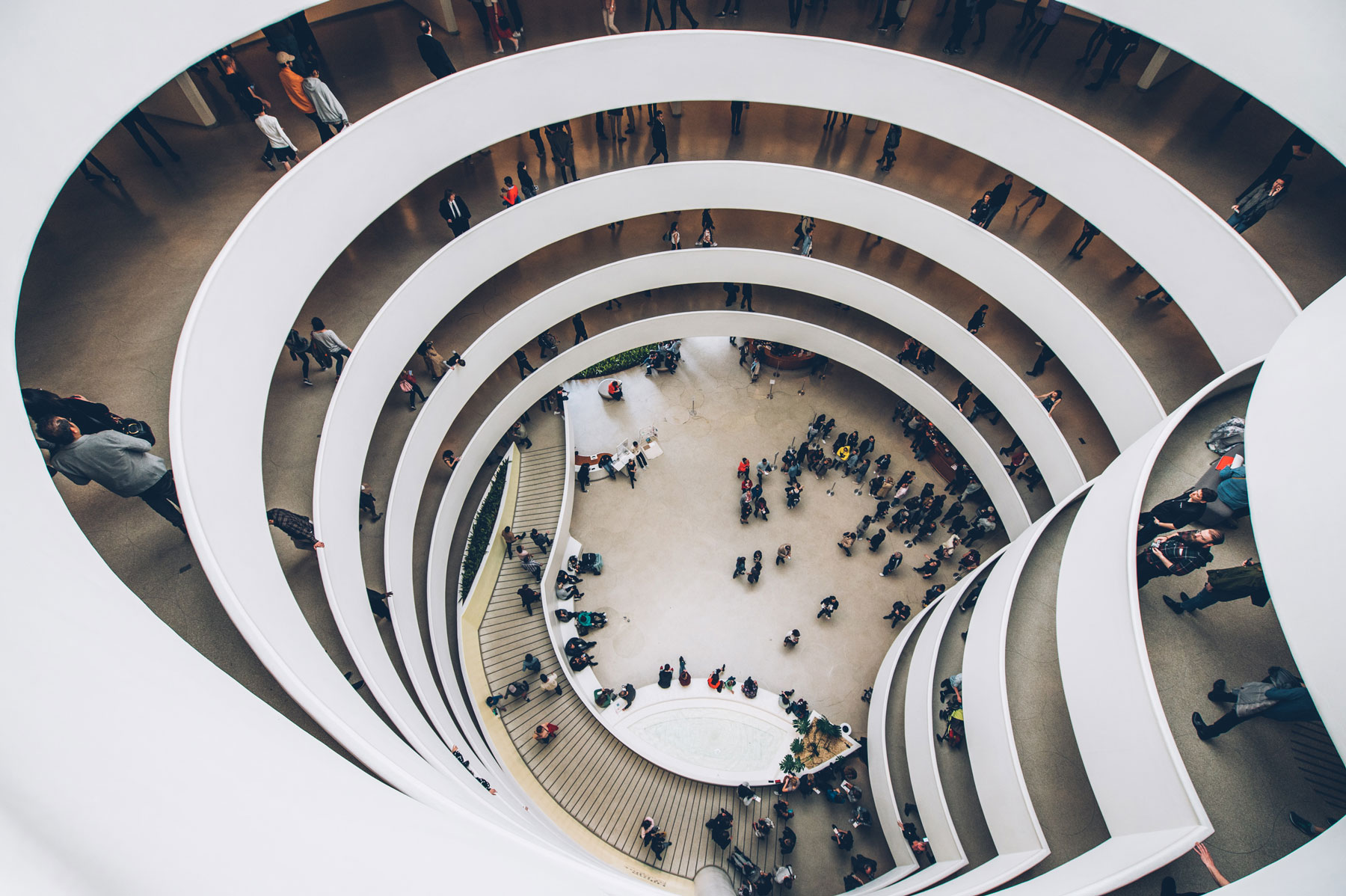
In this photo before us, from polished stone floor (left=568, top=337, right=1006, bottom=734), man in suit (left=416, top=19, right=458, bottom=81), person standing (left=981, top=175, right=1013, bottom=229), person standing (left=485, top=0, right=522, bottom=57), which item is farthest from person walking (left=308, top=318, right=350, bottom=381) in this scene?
person standing (left=981, top=175, right=1013, bottom=229)

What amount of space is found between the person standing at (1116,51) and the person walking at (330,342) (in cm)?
1689

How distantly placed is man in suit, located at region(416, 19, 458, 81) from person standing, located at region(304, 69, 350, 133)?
2003mm

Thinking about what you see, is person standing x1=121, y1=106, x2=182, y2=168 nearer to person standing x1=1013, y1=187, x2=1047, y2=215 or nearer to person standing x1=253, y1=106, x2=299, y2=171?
person standing x1=253, y1=106, x2=299, y2=171

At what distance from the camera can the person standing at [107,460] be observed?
6027 millimetres

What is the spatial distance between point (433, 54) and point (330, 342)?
19.4 feet

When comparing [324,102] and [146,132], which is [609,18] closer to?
[324,102]

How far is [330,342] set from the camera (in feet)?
35.2

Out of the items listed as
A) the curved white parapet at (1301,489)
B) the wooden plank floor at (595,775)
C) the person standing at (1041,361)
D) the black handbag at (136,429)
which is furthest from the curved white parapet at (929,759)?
the black handbag at (136,429)

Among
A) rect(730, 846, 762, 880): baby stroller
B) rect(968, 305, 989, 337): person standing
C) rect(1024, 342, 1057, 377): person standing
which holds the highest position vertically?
rect(968, 305, 989, 337): person standing

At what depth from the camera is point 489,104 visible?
39.8 ft

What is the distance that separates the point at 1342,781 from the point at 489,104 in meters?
16.2

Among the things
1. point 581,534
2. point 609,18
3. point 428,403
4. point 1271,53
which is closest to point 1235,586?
point 1271,53

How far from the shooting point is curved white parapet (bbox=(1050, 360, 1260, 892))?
5.60 m

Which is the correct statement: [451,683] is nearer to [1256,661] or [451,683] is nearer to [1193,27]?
[1256,661]
